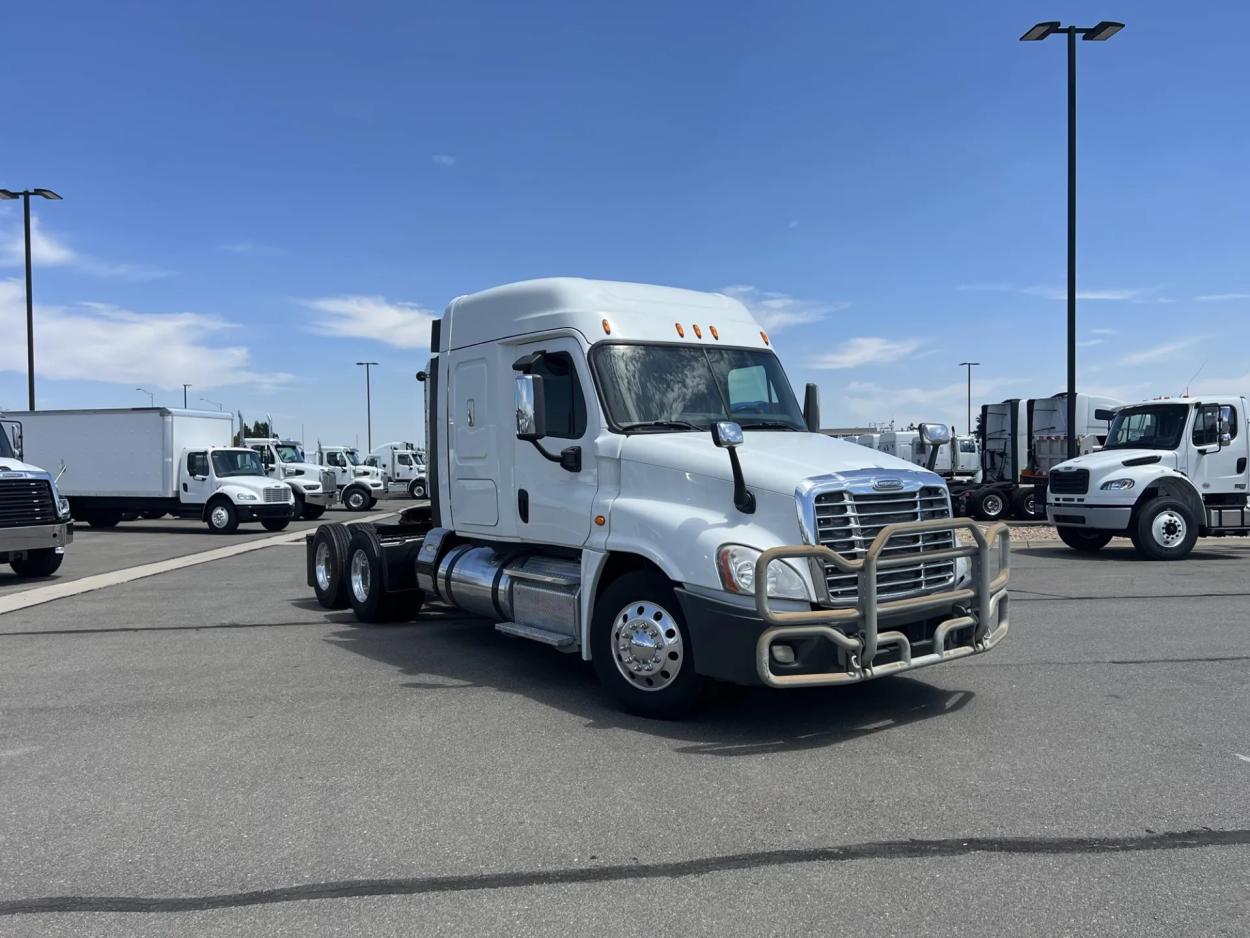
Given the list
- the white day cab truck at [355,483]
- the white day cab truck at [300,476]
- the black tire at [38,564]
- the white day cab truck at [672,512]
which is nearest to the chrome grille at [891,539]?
the white day cab truck at [672,512]

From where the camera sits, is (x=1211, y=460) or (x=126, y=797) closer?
(x=126, y=797)

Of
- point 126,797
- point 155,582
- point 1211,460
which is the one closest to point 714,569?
point 126,797

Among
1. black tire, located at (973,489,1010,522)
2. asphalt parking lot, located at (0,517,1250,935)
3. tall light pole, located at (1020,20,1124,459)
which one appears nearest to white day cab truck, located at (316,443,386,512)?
black tire, located at (973,489,1010,522)

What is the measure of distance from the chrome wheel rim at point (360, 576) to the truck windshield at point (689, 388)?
13.8 feet

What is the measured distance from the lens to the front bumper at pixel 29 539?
12656 millimetres

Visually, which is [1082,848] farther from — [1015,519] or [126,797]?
[1015,519]

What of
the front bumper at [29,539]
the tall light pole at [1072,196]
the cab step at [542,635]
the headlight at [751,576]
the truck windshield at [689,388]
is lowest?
the cab step at [542,635]

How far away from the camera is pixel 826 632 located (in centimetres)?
494

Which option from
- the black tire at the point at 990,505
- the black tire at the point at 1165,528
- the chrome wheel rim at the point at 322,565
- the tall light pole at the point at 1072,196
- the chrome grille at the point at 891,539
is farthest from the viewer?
the black tire at the point at 990,505

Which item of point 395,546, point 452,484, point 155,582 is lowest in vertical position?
point 155,582

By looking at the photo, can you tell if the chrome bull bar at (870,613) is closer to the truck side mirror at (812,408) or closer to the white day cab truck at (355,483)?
the truck side mirror at (812,408)

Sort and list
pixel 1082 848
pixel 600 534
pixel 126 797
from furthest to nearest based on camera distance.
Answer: pixel 600 534, pixel 126 797, pixel 1082 848

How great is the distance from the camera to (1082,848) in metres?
3.74

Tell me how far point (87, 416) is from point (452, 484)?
2065 centimetres
